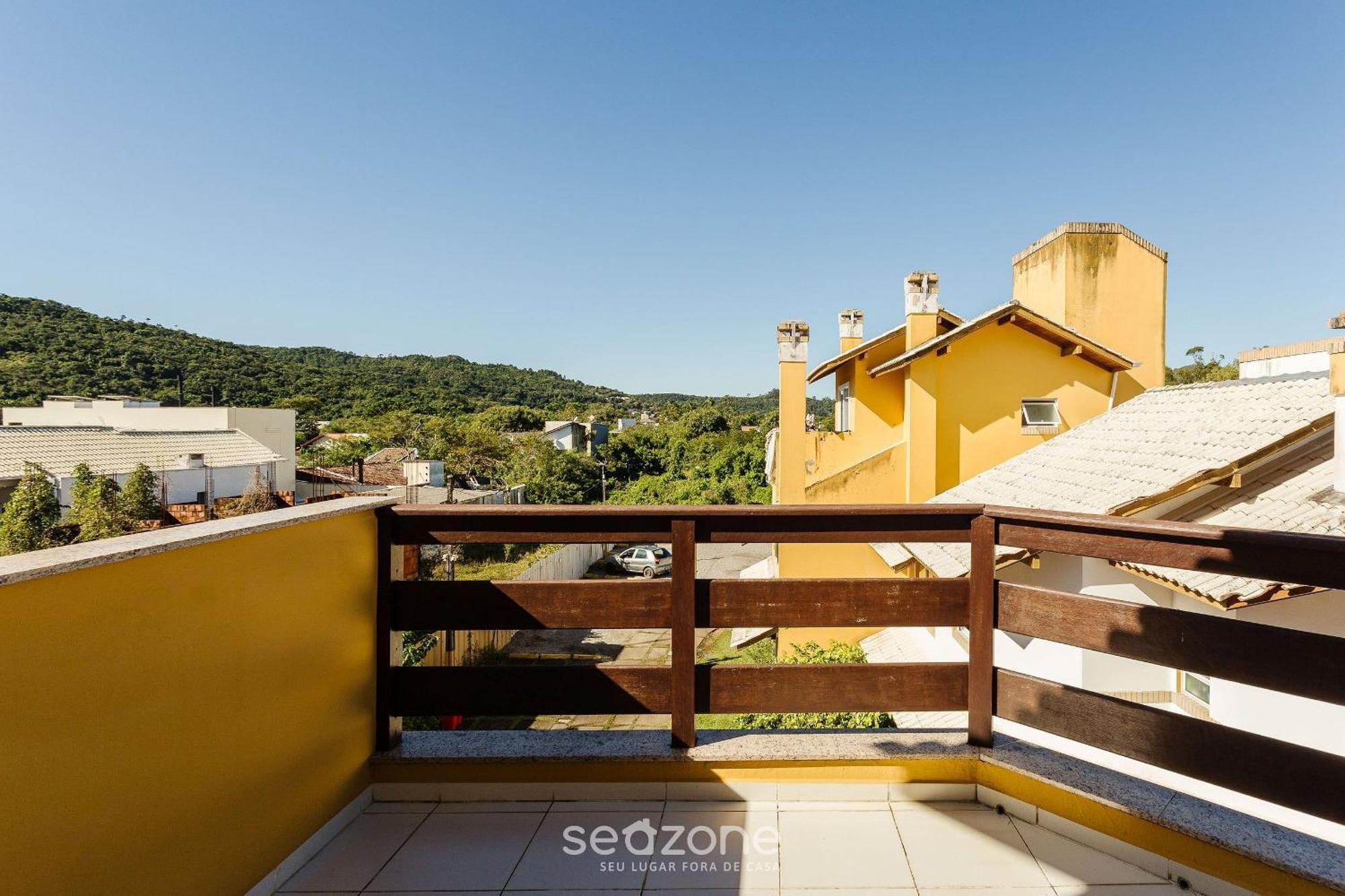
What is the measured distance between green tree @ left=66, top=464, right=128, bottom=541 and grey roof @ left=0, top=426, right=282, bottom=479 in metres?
5.26

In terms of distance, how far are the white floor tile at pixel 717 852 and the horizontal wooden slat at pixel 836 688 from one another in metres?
0.36

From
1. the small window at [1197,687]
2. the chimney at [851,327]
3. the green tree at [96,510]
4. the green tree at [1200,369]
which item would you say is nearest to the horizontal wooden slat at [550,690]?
the small window at [1197,687]

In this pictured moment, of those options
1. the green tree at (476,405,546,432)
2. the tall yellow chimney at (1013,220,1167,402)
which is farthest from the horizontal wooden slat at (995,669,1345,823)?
the green tree at (476,405,546,432)

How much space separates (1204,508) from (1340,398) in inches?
98.3

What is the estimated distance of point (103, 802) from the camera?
4.20 feet

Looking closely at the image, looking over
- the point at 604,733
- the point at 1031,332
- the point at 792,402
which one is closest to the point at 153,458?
the point at 792,402

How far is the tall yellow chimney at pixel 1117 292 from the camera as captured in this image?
11359 millimetres

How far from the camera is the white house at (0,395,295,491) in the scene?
3325cm

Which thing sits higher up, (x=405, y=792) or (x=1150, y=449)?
(x=1150, y=449)

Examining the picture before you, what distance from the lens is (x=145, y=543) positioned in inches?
56.2

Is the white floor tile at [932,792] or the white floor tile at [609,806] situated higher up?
the white floor tile at [932,792]

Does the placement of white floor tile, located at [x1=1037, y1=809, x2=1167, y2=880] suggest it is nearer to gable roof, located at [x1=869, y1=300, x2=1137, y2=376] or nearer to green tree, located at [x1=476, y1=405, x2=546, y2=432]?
gable roof, located at [x1=869, y1=300, x2=1137, y2=376]

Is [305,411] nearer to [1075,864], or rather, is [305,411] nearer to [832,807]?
[832,807]

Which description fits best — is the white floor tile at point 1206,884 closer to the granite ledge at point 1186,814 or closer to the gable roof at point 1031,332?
the granite ledge at point 1186,814
